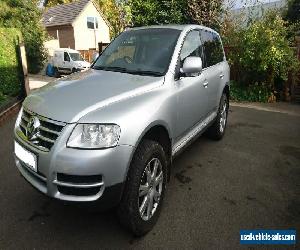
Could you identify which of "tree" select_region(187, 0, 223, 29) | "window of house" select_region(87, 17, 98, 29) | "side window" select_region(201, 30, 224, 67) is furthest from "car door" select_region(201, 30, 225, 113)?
"window of house" select_region(87, 17, 98, 29)

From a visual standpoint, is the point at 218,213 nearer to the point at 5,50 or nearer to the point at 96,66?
the point at 96,66

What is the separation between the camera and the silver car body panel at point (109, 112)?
2.45 metres

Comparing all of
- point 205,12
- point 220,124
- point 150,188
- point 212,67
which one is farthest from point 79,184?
point 205,12

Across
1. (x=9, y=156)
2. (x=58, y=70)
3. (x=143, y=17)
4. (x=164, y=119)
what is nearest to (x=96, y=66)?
(x=164, y=119)

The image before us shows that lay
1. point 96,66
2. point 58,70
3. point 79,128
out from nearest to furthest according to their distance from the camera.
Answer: point 79,128 < point 96,66 < point 58,70

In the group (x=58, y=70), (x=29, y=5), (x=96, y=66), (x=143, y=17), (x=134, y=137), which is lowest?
(x=58, y=70)

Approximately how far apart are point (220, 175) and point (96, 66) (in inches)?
89.1

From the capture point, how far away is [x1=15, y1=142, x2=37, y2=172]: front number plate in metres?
2.67

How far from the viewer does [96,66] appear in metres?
4.13

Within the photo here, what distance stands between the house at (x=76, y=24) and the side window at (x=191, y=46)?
2832 centimetres

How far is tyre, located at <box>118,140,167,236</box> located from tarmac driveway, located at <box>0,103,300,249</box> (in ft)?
0.61

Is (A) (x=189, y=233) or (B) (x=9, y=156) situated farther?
(B) (x=9, y=156)

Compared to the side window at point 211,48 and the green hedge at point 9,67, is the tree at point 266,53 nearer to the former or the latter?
the side window at point 211,48

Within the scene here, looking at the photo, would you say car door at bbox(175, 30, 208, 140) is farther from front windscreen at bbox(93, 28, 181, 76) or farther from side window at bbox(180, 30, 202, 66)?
front windscreen at bbox(93, 28, 181, 76)
